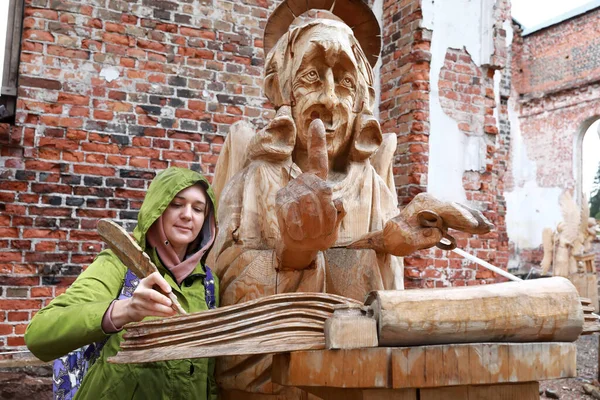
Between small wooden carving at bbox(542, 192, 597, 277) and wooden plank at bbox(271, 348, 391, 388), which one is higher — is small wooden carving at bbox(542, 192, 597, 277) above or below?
above

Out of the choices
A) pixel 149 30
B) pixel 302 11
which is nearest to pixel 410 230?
pixel 302 11

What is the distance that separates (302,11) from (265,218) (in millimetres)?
978

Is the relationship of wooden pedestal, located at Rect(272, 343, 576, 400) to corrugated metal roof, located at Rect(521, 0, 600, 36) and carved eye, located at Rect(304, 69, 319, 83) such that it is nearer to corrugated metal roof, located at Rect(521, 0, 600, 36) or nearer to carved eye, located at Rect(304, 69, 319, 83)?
carved eye, located at Rect(304, 69, 319, 83)

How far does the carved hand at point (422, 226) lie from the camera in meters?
1.62

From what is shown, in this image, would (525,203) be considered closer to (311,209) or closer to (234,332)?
(311,209)

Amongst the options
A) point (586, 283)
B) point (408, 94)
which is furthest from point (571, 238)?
point (408, 94)

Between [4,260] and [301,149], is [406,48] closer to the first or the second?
[301,149]

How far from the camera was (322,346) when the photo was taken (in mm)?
1302

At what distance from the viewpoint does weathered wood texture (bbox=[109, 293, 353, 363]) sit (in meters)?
1.29

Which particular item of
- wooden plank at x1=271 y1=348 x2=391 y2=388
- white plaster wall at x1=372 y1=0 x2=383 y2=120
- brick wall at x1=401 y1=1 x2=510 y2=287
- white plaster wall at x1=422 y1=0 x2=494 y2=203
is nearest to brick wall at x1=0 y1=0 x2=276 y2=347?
white plaster wall at x1=372 y1=0 x2=383 y2=120

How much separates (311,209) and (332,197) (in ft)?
0.67

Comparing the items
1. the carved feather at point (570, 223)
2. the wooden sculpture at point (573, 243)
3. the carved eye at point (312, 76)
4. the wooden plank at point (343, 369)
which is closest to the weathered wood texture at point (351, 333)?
the wooden plank at point (343, 369)

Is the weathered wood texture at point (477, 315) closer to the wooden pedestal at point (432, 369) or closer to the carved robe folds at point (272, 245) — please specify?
the wooden pedestal at point (432, 369)

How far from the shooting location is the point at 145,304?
4.45ft
